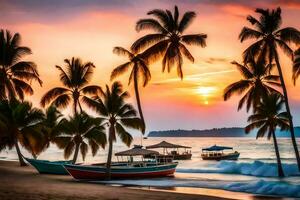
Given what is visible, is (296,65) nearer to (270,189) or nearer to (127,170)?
(270,189)

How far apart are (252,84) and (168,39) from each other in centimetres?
1003

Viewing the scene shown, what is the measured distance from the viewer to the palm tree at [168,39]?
4256cm

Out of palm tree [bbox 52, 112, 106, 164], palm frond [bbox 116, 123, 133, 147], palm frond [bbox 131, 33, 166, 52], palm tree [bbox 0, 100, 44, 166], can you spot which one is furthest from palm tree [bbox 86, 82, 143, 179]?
palm tree [bbox 0, 100, 44, 166]

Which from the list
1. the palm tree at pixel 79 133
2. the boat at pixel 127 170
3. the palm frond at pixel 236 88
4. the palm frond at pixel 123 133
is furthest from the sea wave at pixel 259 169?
the palm frond at pixel 123 133

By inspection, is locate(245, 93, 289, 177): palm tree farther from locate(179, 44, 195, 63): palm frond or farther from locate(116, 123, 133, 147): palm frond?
locate(116, 123, 133, 147): palm frond

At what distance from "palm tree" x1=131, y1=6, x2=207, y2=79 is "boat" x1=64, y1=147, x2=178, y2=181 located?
378 inches

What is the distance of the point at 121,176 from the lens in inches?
1449

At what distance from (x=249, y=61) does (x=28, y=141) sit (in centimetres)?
2483

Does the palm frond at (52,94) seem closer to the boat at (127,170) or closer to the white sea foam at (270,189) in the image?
the boat at (127,170)

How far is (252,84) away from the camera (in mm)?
40469

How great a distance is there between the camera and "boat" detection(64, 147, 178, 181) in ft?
117

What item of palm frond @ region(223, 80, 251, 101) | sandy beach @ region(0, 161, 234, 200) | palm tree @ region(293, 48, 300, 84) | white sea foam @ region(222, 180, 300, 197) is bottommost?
white sea foam @ region(222, 180, 300, 197)

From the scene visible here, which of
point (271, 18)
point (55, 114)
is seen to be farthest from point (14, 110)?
point (271, 18)

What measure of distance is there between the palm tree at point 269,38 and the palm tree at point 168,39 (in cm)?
720
